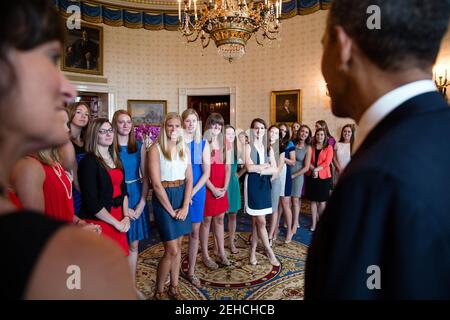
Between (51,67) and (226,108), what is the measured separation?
12057 mm

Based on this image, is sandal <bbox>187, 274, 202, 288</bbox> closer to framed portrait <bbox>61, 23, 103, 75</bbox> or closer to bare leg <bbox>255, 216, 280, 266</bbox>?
bare leg <bbox>255, 216, 280, 266</bbox>

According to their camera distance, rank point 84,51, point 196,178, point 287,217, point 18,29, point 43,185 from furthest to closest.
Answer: point 84,51 < point 287,217 < point 196,178 < point 43,185 < point 18,29

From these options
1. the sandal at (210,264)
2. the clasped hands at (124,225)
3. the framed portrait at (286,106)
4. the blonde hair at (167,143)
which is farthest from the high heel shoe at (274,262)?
the framed portrait at (286,106)

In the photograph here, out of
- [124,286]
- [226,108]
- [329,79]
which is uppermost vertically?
[226,108]

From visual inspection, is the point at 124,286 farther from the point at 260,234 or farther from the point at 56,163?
the point at 260,234

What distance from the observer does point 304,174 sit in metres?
5.98

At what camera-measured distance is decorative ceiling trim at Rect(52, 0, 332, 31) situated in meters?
10.1

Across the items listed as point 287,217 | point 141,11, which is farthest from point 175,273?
point 141,11

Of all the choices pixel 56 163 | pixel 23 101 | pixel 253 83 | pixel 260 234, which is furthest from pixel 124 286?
pixel 253 83

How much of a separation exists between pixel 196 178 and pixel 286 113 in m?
7.41

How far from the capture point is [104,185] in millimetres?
2951

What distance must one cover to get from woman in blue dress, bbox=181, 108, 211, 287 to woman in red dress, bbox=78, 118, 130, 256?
35.2 inches

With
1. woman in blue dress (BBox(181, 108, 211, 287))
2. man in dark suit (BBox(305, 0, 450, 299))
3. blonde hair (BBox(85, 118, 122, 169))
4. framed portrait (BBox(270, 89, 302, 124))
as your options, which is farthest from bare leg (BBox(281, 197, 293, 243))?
framed portrait (BBox(270, 89, 302, 124))

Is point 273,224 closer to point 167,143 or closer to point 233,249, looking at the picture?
point 233,249
